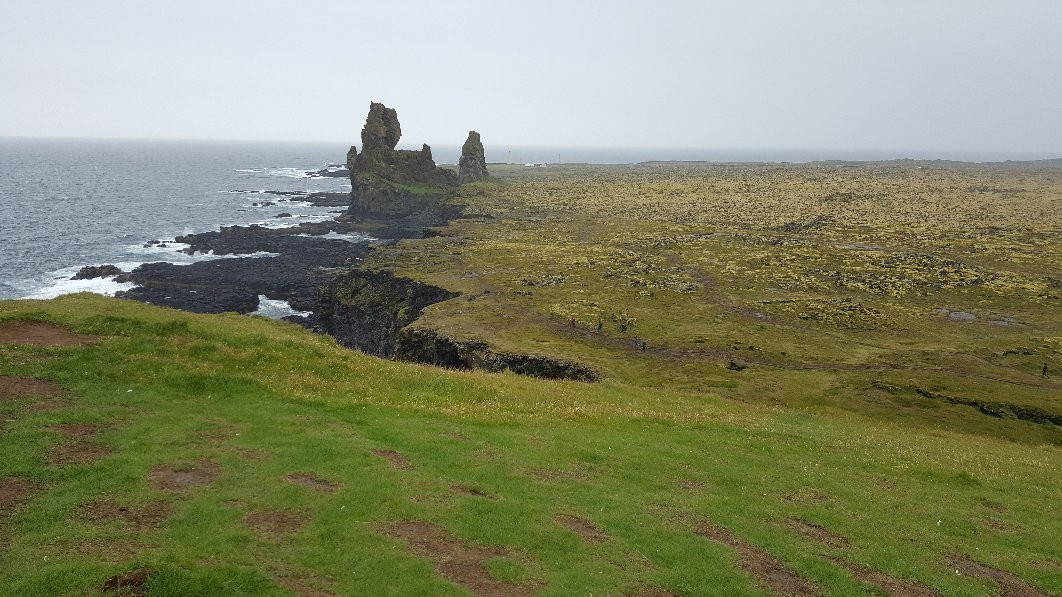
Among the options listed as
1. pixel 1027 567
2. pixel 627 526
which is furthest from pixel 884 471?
pixel 627 526

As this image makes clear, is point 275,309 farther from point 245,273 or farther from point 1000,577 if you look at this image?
point 1000,577

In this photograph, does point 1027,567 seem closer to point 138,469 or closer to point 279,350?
point 138,469

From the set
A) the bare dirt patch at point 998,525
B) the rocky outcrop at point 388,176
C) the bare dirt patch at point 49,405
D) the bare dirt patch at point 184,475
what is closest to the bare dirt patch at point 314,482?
the bare dirt patch at point 184,475

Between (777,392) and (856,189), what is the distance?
165519 millimetres

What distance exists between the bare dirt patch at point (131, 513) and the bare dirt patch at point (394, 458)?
21.3 ft

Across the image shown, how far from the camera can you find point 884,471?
25.3m

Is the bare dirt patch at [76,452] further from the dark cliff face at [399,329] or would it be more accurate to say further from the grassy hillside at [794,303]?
the grassy hillside at [794,303]

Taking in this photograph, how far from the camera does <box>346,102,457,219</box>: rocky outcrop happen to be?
160 metres

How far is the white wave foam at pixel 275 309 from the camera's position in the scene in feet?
267

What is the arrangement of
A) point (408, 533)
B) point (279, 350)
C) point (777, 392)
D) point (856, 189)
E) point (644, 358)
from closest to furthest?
point (408, 533) → point (279, 350) → point (777, 392) → point (644, 358) → point (856, 189)

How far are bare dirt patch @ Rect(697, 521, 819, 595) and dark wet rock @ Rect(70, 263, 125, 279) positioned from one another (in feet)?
327

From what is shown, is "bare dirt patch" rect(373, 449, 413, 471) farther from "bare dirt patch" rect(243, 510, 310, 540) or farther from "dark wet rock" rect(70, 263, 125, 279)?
"dark wet rock" rect(70, 263, 125, 279)

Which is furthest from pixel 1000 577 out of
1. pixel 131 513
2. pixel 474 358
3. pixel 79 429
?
pixel 474 358

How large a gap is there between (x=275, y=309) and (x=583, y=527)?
75.8m
